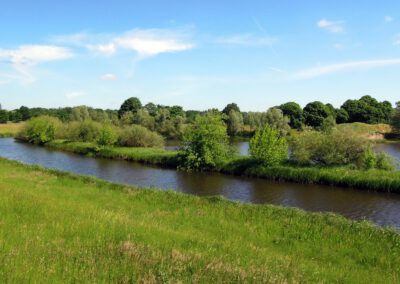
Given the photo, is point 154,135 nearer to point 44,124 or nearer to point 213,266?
point 44,124

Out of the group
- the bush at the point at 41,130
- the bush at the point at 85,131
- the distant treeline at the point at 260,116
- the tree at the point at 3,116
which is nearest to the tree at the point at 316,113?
the distant treeline at the point at 260,116

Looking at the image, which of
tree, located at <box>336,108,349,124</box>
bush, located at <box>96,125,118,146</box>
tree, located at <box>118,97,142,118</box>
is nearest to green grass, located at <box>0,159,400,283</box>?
bush, located at <box>96,125,118,146</box>

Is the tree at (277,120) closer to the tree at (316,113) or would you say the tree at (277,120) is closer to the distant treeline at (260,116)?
the distant treeline at (260,116)

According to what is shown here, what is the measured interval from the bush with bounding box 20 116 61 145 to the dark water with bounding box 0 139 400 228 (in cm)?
3868

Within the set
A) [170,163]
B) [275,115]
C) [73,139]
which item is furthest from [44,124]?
[275,115]

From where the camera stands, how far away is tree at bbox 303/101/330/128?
120812 mm

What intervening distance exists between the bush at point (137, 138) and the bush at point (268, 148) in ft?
106

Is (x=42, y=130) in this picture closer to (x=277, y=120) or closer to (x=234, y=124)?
(x=234, y=124)

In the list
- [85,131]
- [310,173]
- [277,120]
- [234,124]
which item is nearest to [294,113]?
[277,120]

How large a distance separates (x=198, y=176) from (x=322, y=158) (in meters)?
15.9

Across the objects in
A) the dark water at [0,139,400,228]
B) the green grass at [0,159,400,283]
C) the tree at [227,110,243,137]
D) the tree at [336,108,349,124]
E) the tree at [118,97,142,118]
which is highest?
the tree at [118,97,142,118]

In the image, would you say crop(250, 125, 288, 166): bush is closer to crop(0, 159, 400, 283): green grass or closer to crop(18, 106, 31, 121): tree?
crop(0, 159, 400, 283): green grass

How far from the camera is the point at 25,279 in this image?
19.1 feet

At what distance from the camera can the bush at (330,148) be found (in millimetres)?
45509
